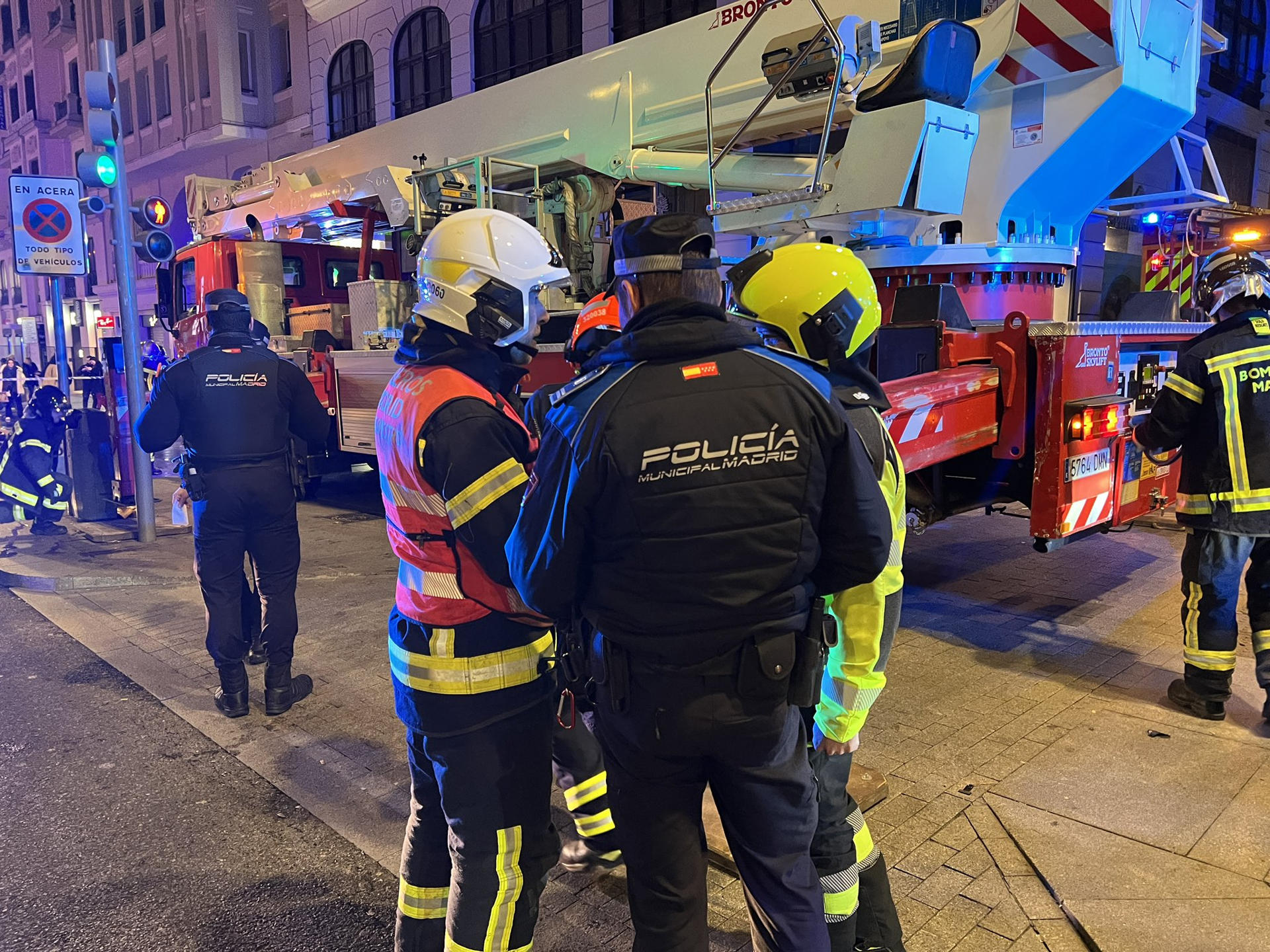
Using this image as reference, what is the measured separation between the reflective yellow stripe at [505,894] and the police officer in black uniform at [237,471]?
260cm

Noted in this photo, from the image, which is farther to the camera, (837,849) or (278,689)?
(278,689)

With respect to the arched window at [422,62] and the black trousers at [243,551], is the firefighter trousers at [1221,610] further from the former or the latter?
the arched window at [422,62]

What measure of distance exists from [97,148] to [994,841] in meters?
9.05

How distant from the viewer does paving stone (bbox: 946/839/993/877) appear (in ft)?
9.34

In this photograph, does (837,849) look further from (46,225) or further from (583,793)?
(46,225)

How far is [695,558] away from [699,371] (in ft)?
1.19

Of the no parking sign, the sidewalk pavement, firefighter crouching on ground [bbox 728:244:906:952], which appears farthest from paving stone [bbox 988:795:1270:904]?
the no parking sign

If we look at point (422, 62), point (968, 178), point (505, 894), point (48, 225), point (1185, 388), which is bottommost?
point (505, 894)

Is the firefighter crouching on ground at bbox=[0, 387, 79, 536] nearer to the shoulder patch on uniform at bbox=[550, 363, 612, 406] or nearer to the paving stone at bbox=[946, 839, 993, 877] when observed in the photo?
the shoulder patch on uniform at bbox=[550, 363, 612, 406]

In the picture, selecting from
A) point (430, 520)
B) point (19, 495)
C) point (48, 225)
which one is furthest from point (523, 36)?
point (430, 520)

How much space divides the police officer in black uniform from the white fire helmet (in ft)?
7.24

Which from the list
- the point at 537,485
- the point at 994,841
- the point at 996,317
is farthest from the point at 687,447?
the point at 996,317

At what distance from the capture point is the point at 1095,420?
462 cm

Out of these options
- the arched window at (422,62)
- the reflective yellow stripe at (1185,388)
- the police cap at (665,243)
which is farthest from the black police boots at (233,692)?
the arched window at (422,62)
